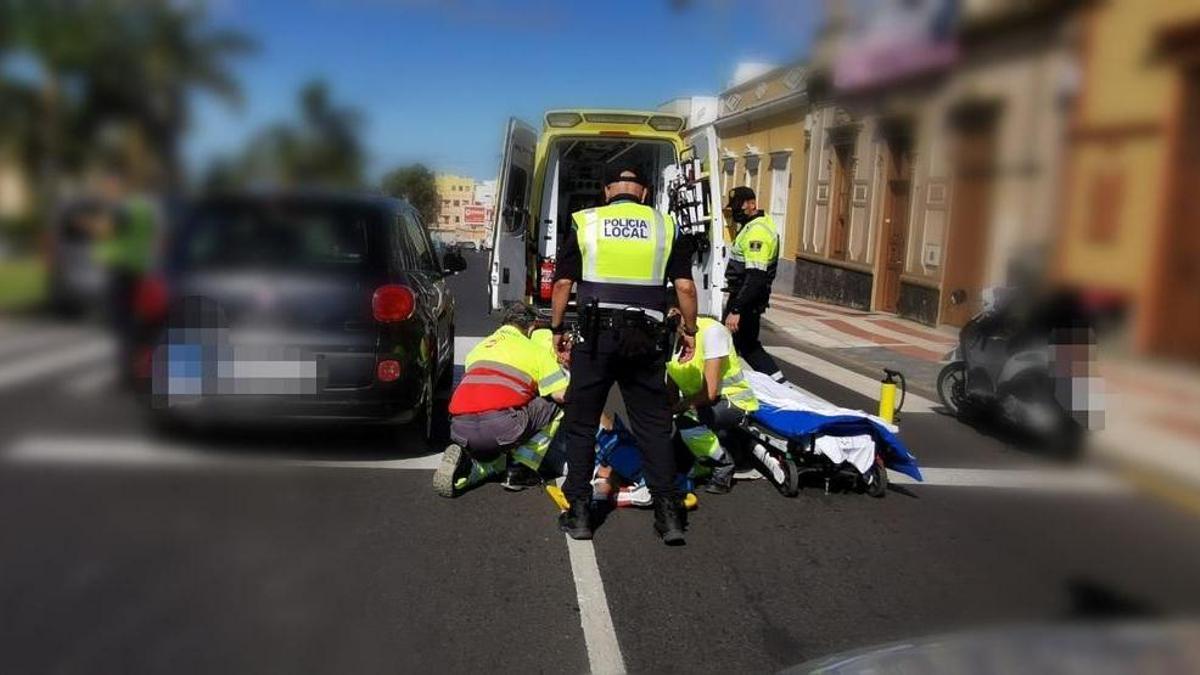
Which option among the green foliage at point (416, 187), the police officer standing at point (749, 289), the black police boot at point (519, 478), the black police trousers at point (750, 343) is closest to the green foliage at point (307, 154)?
the green foliage at point (416, 187)

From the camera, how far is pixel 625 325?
10.9 ft

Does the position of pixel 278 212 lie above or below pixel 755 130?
below

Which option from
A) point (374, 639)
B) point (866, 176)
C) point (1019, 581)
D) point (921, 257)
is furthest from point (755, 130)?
point (374, 639)

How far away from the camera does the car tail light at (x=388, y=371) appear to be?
12.5ft

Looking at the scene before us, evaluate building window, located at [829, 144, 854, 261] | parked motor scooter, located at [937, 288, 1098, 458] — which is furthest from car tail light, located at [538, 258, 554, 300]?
parked motor scooter, located at [937, 288, 1098, 458]

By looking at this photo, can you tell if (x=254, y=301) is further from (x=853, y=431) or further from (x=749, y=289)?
(x=749, y=289)

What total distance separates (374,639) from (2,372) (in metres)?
1.29

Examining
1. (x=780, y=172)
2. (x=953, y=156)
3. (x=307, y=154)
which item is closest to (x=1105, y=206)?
(x=953, y=156)

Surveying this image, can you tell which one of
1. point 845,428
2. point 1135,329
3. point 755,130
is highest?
point 755,130

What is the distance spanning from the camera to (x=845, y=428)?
4.18 meters

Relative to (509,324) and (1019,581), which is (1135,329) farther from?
(509,324)

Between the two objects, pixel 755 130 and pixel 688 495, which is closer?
pixel 755 130

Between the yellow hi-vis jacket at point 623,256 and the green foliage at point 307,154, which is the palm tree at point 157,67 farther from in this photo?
the yellow hi-vis jacket at point 623,256

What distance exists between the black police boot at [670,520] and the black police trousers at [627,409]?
0.11ft
